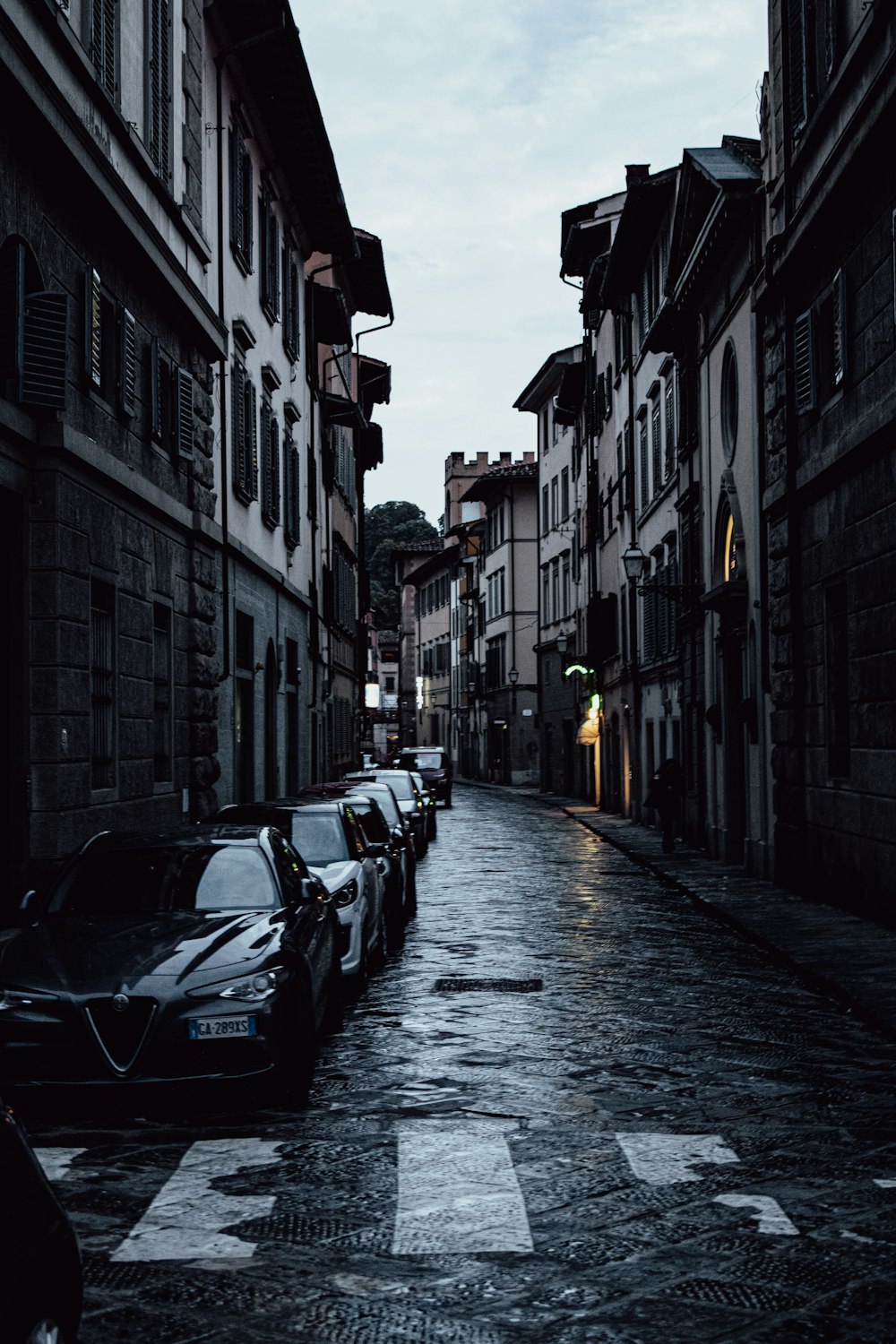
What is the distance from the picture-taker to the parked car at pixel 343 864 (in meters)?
11.8

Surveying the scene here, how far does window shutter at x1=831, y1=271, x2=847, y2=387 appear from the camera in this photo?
1706 centimetres

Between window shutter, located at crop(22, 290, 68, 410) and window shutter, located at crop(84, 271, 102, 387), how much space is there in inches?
60.3

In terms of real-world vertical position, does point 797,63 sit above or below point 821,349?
above

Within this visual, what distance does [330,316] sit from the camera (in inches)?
1420

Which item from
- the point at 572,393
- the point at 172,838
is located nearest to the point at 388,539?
the point at 572,393

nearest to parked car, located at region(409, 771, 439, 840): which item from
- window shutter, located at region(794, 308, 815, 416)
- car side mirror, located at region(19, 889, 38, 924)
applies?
window shutter, located at region(794, 308, 815, 416)

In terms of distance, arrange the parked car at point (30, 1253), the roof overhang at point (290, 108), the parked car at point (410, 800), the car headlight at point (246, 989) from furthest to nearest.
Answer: the parked car at point (410, 800)
the roof overhang at point (290, 108)
the car headlight at point (246, 989)
the parked car at point (30, 1253)

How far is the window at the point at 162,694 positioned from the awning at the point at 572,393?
113 ft

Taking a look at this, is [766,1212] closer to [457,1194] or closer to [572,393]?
[457,1194]

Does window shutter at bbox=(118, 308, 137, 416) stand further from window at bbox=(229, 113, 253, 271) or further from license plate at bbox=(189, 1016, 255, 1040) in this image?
license plate at bbox=(189, 1016, 255, 1040)

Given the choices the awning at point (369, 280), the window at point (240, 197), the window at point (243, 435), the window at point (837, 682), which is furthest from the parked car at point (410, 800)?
the awning at point (369, 280)

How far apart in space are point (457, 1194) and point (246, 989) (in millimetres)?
1972

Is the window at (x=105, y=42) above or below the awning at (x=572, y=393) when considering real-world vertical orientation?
below

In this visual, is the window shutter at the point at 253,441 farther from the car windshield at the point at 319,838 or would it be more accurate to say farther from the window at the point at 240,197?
the car windshield at the point at 319,838
